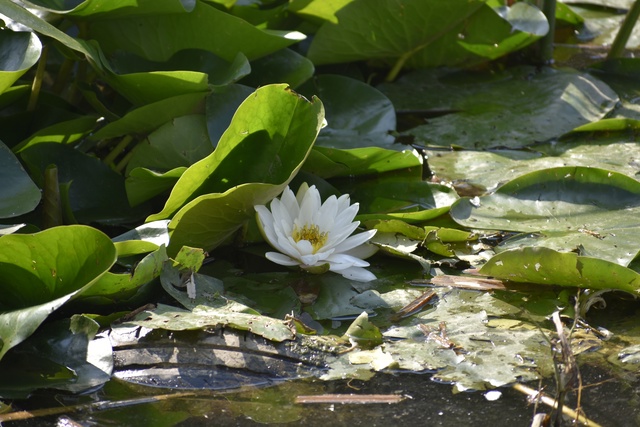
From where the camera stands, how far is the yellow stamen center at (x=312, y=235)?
1.75m

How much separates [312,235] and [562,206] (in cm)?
63

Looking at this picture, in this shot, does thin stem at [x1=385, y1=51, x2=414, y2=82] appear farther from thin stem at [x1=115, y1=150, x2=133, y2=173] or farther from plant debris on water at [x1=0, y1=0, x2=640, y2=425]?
A: thin stem at [x1=115, y1=150, x2=133, y2=173]

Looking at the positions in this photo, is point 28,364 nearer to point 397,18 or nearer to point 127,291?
point 127,291

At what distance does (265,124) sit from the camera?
1.74m

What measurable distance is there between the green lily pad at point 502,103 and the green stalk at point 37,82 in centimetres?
107

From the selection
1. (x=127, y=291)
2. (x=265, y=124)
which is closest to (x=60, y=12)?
(x=265, y=124)

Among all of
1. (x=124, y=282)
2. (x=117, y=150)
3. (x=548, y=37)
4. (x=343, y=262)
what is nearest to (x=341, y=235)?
(x=343, y=262)

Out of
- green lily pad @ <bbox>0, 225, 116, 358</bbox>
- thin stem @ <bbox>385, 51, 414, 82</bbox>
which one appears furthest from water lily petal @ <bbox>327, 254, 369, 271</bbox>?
thin stem @ <bbox>385, 51, 414, 82</bbox>

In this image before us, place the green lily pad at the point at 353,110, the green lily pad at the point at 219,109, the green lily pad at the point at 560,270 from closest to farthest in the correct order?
the green lily pad at the point at 560,270 < the green lily pad at the point at 219,109 < the green lily pad at the point at 353,110

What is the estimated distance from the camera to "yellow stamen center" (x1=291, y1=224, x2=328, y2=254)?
1.75m

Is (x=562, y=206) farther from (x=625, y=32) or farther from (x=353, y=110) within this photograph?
(x=625, y=32)

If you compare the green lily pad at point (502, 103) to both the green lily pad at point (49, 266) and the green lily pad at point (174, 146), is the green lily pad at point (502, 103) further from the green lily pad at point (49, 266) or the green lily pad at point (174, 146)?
the green lily pad at point (49, 266)

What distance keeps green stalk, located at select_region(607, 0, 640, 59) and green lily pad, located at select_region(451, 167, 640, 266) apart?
1.16 metres

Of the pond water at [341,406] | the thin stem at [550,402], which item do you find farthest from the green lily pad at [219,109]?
the thin stem at [550,402]
